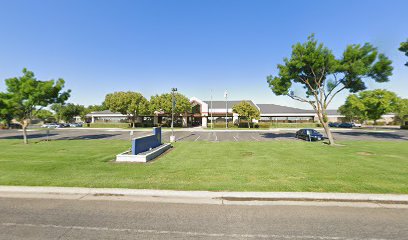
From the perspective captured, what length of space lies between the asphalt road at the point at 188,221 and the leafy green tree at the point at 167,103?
136 feet

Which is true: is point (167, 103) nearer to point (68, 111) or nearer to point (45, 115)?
point (68, 111)

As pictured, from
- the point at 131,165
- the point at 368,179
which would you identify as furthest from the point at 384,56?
the point at 131,165

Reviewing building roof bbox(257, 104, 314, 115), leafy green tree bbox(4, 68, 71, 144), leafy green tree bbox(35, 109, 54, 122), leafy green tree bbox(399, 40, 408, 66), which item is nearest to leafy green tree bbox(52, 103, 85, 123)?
leafy green tree bbox(35, 109, 54, 122)

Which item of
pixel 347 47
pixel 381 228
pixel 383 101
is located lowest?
pixel 381 228

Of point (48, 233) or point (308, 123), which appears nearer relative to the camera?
point (48, 233)

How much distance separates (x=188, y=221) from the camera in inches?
197

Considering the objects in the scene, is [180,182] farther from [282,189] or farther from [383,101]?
[383,101]

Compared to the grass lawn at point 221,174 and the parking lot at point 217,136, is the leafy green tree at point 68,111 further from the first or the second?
the grass lawn at point 221,174

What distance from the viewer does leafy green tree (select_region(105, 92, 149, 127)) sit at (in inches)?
1816

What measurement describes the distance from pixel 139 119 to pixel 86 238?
57.5m

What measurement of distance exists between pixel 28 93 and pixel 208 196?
2210cm

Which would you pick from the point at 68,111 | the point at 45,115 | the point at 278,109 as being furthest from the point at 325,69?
the point at 45,115

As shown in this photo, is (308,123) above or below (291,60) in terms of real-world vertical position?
below

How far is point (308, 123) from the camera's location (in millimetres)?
51656
